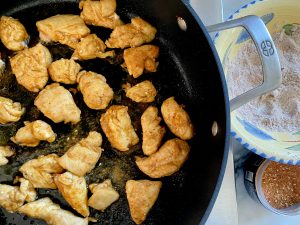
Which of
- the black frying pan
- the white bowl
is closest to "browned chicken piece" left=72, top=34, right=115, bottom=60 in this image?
the black frying pan

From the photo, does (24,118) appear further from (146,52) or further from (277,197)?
(277,197)

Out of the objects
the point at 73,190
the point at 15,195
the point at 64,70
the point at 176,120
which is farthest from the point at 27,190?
the point at 176,120

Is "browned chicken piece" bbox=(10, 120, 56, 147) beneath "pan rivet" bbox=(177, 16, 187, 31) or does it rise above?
beneath

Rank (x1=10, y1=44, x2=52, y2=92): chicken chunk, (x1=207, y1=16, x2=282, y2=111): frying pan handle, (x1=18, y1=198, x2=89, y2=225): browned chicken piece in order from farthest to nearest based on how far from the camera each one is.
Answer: (x1=10, y1=44, x2=52, y2=92): chicken chunk < (x1=18, y1=198, x2=89, y2=225): browned chicken piece < (x1=207, y1=16, x2=282, y2=111): frying pan handle

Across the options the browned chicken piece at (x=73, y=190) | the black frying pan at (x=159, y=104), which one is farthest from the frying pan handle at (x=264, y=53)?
the browned chicken piece at (x=73, y=190)

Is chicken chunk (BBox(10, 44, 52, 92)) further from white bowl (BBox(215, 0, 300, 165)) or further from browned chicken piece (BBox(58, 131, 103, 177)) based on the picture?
white bowl (BBox(215, 0, 300, 165))
